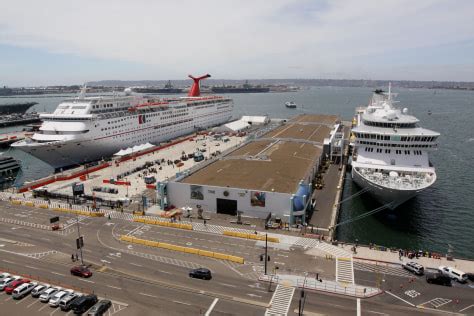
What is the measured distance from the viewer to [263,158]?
71000 mm

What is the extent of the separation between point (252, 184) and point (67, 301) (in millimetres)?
29540

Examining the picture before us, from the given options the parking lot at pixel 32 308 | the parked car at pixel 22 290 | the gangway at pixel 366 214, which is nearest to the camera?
the parking lot at pixel 32 308

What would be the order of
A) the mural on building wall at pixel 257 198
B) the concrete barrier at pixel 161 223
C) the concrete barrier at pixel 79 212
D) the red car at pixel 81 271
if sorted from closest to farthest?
the red car at pixel 81 271
the concrete barrier at pixel 161 223
the mural on building wall at pixel 257 198
the concrete barrier at pixel 79 212

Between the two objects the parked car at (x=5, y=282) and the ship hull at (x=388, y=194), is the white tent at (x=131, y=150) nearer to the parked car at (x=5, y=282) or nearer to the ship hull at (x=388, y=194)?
the parked car at (x=5, y=282)

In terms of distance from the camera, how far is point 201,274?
34625mm

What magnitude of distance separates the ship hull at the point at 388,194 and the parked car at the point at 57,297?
1650 inches

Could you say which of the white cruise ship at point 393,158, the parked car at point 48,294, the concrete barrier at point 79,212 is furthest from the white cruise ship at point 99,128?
the white cruise ship at point 393,158

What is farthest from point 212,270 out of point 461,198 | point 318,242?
point 461,198

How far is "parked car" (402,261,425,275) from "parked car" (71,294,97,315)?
29.8 meters

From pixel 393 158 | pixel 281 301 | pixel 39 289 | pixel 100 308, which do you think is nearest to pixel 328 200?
pixel 393 158

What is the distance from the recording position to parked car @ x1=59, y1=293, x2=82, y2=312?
29766 millimetres

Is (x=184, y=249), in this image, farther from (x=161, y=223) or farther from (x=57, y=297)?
(x=57, y=297)

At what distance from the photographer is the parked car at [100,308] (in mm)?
28828

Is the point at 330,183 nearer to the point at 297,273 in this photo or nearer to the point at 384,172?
the point at 384,172
